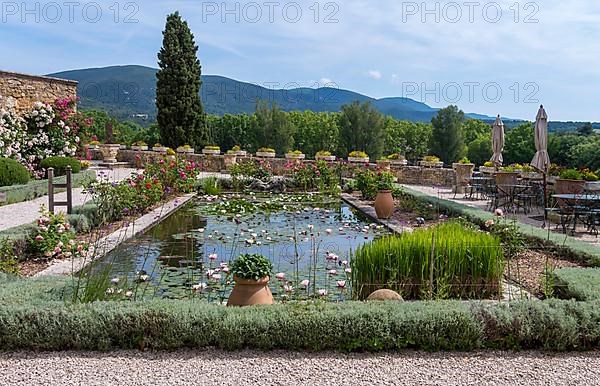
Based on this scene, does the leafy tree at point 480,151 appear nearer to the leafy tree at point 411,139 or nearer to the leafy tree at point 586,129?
the leafy tree at point 411,139

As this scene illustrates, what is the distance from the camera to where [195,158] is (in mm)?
19094

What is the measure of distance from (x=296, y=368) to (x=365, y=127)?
2433 centimetres

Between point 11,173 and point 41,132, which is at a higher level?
point 41,132

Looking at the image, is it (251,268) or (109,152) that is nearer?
(251,268)

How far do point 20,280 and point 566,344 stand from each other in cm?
380

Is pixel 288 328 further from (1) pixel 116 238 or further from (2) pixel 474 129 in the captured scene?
(2) pixel 474 129

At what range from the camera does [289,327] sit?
→ 132 inches

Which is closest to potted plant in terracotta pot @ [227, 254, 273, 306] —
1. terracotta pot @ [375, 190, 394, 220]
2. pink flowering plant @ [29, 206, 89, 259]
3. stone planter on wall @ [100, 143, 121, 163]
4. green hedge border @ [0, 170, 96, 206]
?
pink flowering plant @ [29, 206, 89, 259]

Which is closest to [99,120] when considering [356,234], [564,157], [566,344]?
[564,157]

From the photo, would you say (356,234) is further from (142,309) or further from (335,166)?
(335,166)

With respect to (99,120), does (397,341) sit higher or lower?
lower

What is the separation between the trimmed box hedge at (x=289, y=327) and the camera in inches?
132

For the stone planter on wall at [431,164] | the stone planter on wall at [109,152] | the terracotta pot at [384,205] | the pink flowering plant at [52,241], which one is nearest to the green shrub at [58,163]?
the stone planter on wall at [109,152]

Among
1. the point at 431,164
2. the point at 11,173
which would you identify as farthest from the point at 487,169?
the point at 11,173
